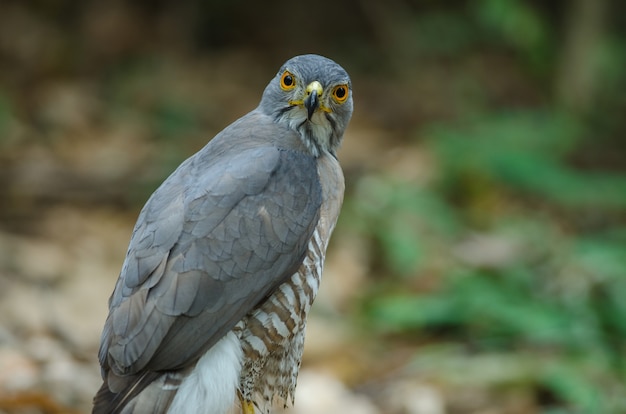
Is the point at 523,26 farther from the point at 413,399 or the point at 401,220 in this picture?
the point at 413,399

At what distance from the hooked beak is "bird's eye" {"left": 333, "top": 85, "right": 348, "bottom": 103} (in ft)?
0.30

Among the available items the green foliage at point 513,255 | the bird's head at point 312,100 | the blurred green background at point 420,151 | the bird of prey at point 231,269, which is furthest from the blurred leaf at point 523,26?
the bird of prey at point 231,269

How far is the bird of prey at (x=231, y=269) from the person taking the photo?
3389 mm

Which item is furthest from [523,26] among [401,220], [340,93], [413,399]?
[340,93]

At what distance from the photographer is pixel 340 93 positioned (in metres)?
4.05

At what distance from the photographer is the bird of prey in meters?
3.39

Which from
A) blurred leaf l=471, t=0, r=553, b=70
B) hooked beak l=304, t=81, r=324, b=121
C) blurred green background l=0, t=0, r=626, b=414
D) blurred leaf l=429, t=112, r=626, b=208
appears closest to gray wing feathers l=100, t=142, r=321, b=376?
hooked beak l=304, t=81, r=324, b=121

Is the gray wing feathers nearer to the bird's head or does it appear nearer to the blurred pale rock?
the bird's head

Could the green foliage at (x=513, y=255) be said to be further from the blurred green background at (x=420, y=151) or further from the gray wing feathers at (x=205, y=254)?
the gray wing feathers at (x=205, y=254)

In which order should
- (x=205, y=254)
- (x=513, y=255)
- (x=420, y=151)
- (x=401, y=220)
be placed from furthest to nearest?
(x=420, y=151), (x=401, y=220), (x=513, y=255), (x=205, y=254)

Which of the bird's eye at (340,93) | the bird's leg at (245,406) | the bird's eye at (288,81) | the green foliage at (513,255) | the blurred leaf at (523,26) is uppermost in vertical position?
the blurred leaf at (523,26)

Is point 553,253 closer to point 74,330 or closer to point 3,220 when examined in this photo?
point 74,330

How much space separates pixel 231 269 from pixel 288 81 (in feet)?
3.16

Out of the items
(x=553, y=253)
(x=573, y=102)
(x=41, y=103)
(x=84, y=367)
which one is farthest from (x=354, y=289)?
(x=41, y=103)
